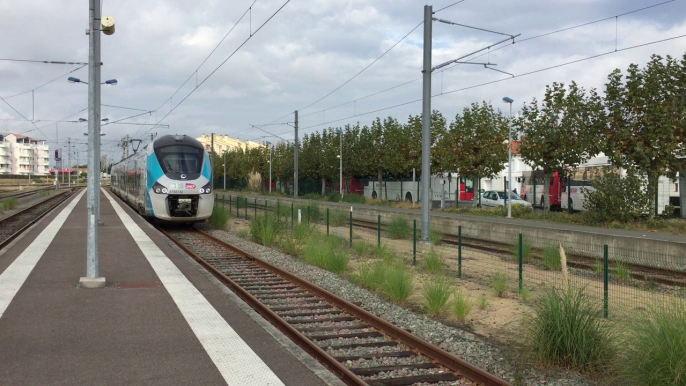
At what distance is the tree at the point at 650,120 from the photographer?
22094 mm

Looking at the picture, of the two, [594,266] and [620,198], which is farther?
[620,198]

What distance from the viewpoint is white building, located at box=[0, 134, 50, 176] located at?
6245 inches

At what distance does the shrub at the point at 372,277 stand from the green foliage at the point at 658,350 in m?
5.82

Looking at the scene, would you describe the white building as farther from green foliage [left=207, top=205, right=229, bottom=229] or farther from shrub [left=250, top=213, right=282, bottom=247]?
shrub [left=250, top=213, right=282, bottom=247]

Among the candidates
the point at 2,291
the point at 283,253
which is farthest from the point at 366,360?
the point at 283,253

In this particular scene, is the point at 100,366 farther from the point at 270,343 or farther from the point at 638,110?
the point at 638,110

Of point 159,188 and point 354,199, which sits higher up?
point 159,188

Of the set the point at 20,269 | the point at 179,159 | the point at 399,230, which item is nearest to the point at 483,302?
the point at 20,269

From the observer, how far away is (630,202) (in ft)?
72.4

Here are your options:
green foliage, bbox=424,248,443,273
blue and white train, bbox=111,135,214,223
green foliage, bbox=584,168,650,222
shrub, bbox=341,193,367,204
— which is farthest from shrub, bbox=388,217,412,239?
shrub, bbox=341,193,367,204

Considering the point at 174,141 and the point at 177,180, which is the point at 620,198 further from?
the point at 174,141

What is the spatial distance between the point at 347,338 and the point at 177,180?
14427mm

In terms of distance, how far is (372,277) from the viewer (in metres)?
11.8

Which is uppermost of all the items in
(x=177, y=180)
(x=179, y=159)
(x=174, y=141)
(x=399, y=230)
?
(x=174, y=141)
